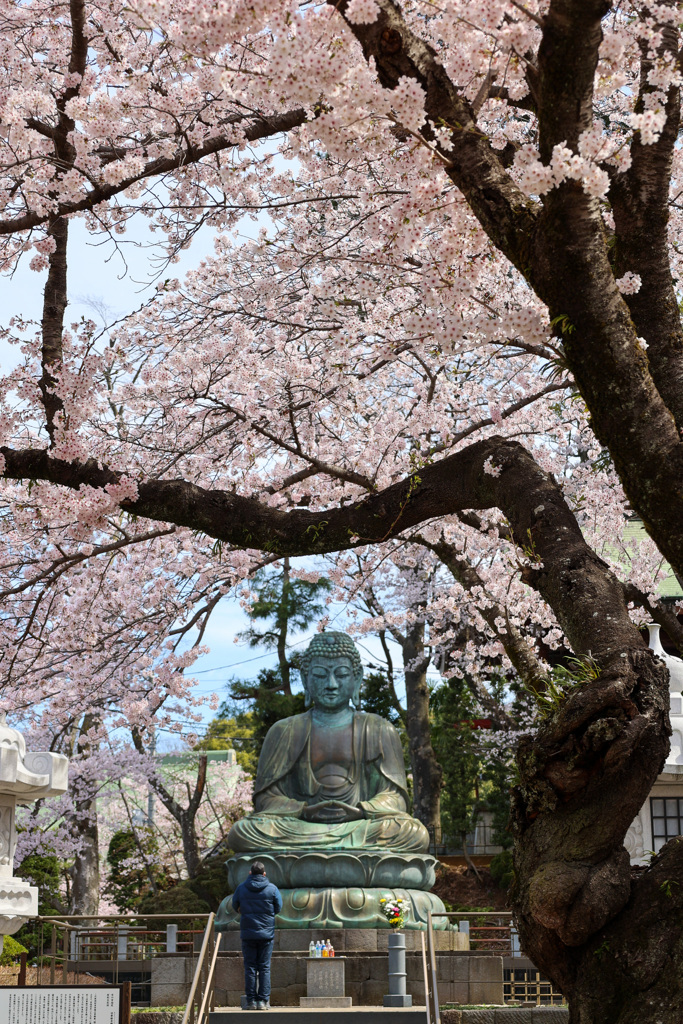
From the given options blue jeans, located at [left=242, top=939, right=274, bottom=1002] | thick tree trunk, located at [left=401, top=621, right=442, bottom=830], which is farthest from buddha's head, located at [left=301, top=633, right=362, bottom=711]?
thick tree trunk, located at [left=401, top=621, right=442, bottom=830]

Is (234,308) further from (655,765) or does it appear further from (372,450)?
(655,765)

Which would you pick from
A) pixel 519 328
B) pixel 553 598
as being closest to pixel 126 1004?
pixel 553 598

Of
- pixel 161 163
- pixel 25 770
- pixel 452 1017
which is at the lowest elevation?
pixel 452 1017

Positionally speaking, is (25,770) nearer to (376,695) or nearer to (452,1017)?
(452,1017)

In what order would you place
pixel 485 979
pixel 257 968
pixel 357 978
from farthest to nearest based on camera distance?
pixel 485 979 < pixel 357 978 < pixel 257 968

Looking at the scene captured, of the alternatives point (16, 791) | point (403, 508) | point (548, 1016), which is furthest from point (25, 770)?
point (403, 508)

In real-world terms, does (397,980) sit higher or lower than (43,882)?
lower

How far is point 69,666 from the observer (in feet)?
39.7

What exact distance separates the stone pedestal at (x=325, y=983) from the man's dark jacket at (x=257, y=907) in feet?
3.94

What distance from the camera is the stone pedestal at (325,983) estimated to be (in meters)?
10.4

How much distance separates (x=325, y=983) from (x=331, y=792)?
300 cm

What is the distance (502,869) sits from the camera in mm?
19266

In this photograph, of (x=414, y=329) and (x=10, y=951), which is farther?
(x=10, y=951)

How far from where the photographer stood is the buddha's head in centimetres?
1377
